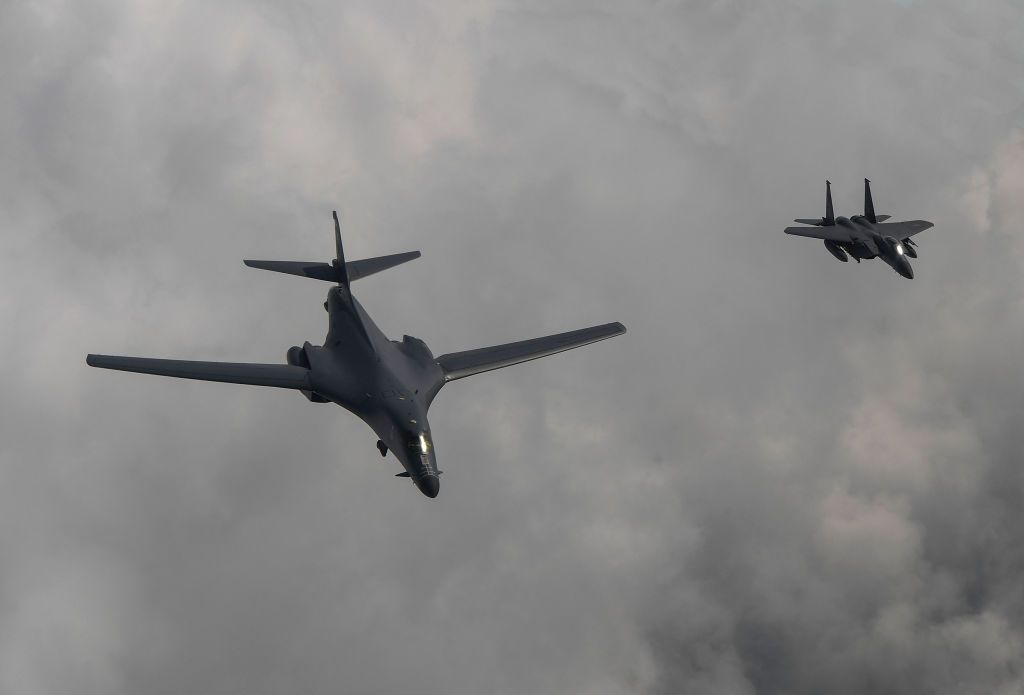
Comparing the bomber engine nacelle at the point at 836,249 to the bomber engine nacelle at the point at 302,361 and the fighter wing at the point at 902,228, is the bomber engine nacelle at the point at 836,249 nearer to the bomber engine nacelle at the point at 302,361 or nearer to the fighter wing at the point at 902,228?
the fighter wing at the point at 902,228

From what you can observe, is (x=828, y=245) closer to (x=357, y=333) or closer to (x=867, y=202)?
(x=867, y=202)

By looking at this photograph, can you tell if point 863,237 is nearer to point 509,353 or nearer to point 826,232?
point 826,232

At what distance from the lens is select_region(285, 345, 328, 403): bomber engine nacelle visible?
198 ft

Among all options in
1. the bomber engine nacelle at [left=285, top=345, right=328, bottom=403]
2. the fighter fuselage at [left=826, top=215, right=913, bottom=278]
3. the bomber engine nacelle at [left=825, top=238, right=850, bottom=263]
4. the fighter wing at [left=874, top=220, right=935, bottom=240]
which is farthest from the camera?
the fighter wing at [left=874, top=220, right=935, bottom=240]

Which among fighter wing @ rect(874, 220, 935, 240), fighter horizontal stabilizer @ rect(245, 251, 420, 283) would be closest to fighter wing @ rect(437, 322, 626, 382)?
fighter horizontal stabilizer @ rect(245, 251, 420, 283)

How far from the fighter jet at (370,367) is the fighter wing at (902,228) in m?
42.5

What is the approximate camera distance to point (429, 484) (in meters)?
50.9

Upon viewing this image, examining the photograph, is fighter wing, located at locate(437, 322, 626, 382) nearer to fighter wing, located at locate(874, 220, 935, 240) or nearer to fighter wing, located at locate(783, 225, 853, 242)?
fighter wing, located at locate(783, 225, 853, 242)

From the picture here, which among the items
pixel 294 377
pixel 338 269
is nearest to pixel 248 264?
pixel 338 269

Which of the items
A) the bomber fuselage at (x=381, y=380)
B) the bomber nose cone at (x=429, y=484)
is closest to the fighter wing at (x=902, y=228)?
the bomber fuselage at (x=381, y=380)

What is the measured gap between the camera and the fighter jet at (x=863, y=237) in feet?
278

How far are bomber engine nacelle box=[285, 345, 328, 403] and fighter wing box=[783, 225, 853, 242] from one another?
175ft

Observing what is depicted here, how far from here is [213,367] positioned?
58.2 metres

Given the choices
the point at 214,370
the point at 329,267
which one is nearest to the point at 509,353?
the point at 329,267
